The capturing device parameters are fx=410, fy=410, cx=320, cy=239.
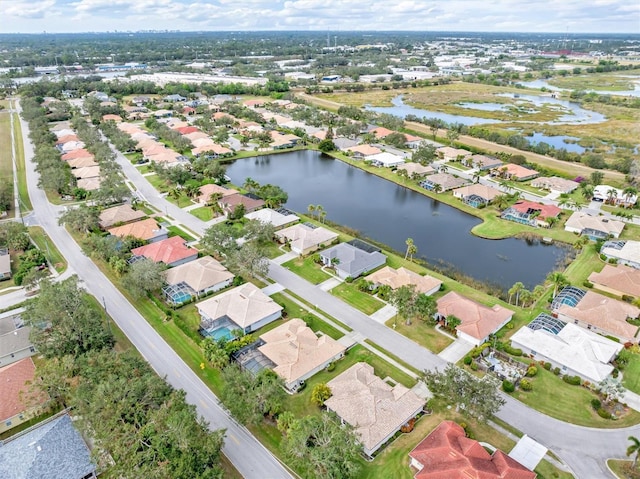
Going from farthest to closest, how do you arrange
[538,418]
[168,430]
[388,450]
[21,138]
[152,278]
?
[21,138] < [152,278] < [538,418] < [388,450] < [168,430]

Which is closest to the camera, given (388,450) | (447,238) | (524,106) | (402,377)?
(388,450)

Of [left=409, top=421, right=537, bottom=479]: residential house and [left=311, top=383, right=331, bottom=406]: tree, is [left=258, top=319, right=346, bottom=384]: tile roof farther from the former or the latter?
[left=409, top=421, right=537, bottom=479]: residential house

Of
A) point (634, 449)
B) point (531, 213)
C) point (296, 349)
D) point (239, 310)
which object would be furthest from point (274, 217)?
point (634, 449)

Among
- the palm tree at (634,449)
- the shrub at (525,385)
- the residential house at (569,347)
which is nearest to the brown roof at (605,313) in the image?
the residential house at (569,347)

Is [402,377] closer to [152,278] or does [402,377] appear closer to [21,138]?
[152,278]

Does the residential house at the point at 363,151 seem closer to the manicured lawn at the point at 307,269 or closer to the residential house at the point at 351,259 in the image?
the residential house at the point at 351,259

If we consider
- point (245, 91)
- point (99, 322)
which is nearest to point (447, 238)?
point (99, 322)

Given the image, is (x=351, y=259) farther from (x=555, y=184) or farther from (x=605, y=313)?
(x=555, y=184)
